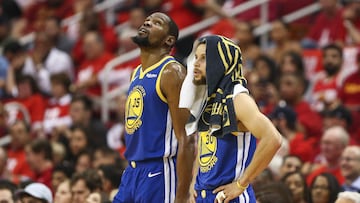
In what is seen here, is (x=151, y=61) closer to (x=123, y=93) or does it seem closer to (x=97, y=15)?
(x=123, y=93)

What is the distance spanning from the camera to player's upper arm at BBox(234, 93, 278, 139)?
653cm

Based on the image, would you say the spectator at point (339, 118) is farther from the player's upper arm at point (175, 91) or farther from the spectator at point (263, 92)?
the player's upper arm at point (175, 91)

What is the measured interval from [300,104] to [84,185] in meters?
3.29

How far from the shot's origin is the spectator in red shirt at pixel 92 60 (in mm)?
14062

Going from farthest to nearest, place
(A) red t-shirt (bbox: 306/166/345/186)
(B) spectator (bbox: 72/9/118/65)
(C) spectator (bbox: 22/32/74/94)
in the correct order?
1. (B) spectator (bbox: 72/9/118/65)
2. (C) spectator (bbox: 22/32/74/94)
3. (A) red t-shirt (bbox: 306/166/345/186)

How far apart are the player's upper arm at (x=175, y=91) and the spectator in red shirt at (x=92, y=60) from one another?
256 inches

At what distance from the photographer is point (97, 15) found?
1557 cm

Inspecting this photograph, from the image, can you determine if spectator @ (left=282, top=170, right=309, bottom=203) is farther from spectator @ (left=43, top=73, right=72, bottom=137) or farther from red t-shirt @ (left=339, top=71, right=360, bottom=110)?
spectator @ (left=43, top=73, right=72, bottom=137)

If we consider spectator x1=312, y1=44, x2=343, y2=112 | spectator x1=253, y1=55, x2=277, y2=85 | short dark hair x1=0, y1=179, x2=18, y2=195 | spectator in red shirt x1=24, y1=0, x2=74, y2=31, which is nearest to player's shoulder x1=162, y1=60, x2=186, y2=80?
short dark hair x1=0, y1=179, x2=18, y2=195

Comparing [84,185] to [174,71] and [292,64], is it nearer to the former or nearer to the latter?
[174,71]

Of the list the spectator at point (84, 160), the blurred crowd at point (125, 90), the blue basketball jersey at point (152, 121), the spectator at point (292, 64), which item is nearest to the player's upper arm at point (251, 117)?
the blue basketball jersey at point (152, 121)

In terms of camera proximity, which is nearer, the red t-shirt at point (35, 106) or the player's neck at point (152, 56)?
the player's neck at point (152, 56)

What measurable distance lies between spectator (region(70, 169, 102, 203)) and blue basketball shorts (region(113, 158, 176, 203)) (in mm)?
2273

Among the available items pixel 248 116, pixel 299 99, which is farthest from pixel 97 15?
pixel 248 116
